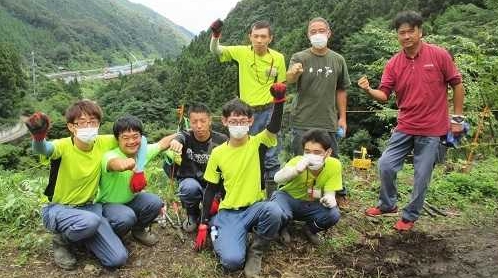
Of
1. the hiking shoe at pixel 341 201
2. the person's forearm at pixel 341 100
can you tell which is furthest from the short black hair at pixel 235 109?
the hiking shoe at pixel 341 201

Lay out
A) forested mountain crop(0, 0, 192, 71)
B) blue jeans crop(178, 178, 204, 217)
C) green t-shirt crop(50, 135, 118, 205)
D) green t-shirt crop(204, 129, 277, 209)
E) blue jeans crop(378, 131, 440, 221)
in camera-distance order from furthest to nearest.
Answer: forested mountain crop(0, 0, 192, 71)
blue jeans crop(378, 131, 440, 221)
blue jeans crop(178, 178, 204, 217)
green t-shirt crop(204, 129, 277, 209)
green t-shirt crop(50, 135, 118, 205)

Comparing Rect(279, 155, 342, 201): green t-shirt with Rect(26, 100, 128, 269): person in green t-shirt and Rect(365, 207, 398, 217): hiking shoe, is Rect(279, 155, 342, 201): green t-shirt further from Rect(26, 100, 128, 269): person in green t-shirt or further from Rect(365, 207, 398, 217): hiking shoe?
Rect(26, 100, 128, 269): person in green t-shirt

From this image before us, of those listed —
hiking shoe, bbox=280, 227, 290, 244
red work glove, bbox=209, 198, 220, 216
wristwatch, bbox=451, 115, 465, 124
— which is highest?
wristwatch, bbox=451, 115, 465, 124

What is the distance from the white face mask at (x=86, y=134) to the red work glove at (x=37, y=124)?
39 centimetres

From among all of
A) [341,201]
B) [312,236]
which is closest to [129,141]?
[312,236]

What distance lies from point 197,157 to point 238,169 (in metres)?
0.67

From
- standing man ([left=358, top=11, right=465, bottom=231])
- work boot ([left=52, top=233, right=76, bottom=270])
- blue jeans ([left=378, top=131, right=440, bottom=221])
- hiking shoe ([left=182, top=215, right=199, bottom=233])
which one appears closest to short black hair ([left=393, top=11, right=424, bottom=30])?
standing man ([left=358, top=11, right=465, bottom=231])

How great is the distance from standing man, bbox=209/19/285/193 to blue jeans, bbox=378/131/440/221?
3.76ft

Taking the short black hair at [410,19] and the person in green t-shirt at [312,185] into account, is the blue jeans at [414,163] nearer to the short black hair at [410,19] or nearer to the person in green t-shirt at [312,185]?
the person in green t-shirt at [312,185]

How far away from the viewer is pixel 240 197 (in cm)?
415

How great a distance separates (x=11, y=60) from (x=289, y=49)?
39.4 metres

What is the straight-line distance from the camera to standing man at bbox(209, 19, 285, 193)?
4.89 m

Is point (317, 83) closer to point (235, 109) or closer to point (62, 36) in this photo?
point (235, 109)

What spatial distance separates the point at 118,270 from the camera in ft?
13.0
